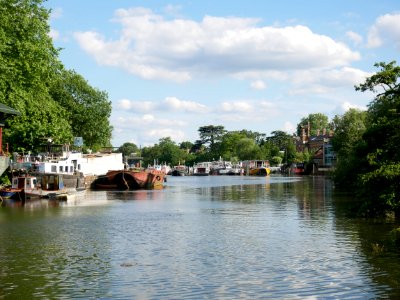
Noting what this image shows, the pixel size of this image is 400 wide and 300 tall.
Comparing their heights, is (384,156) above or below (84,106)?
below

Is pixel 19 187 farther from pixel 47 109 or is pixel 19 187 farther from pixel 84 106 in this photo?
pixel 84 106

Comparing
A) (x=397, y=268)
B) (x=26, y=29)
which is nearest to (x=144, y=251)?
(x=397, y=268)

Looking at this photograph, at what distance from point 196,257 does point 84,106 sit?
70.0 meters

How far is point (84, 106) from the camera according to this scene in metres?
88.4

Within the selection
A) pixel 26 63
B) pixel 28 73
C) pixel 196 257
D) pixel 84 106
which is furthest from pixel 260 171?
pixel 196 257

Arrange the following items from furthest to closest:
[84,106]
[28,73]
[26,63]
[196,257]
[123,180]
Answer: [84,106], [123,180], [28,73], [26,63], [196,257]

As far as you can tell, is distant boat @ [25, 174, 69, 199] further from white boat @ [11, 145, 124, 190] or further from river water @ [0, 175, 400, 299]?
river water @ [0, 175, 400, 299]

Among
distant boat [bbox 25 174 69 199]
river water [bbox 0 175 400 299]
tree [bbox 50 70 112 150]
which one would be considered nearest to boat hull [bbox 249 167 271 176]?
tree [bbox 50 70 112 150]

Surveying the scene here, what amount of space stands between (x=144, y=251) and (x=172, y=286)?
632 cm

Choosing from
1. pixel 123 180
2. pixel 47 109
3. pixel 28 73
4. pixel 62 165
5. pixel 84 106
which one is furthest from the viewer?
pixel 84 106

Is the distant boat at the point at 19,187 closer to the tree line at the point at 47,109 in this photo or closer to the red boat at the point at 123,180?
the tree line at the point at 47,109

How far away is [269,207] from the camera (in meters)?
45.3

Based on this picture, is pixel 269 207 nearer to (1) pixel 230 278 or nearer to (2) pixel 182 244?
(2) pixel 182 244

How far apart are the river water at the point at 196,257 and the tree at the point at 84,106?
51553 millimetres
